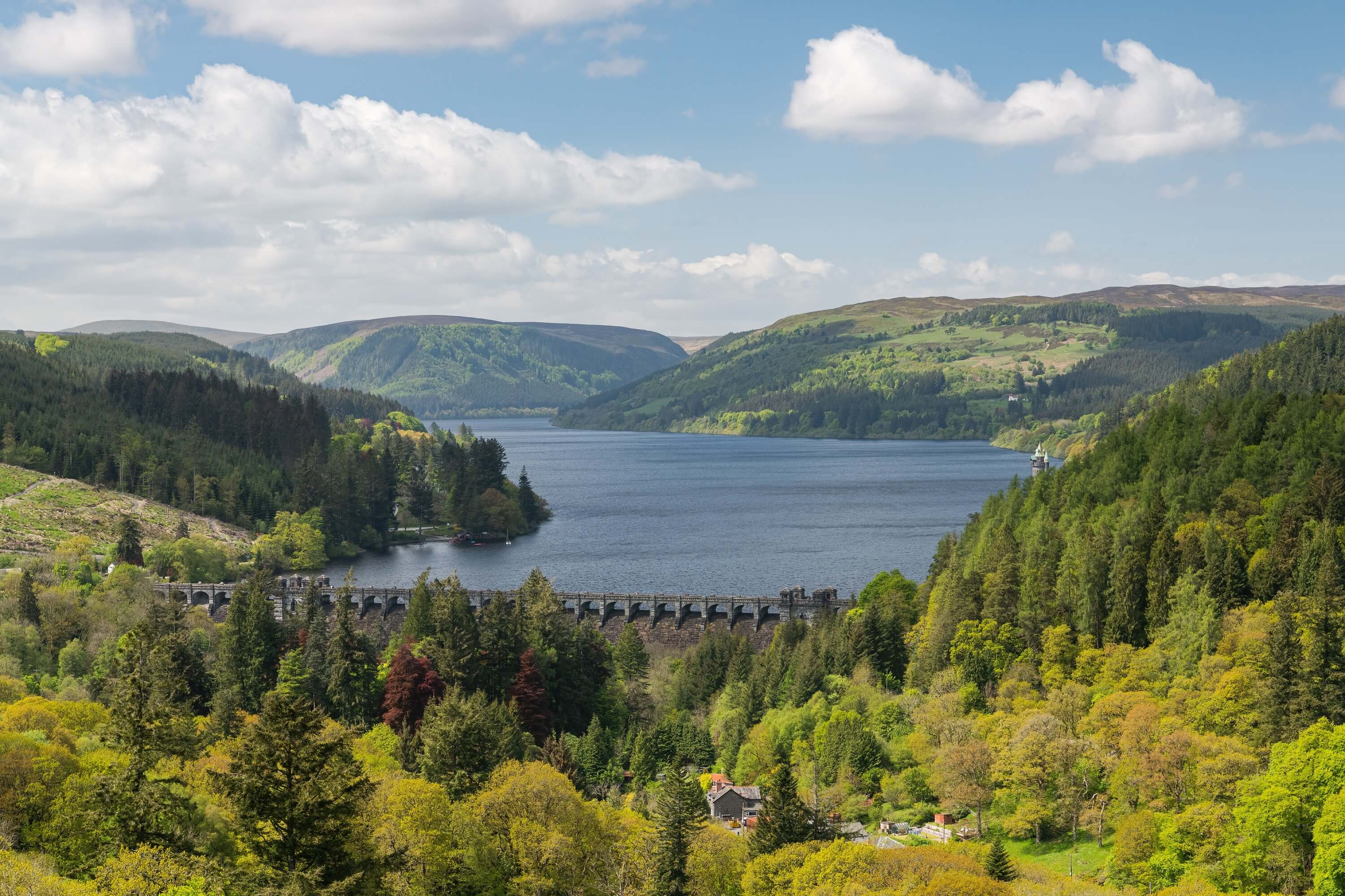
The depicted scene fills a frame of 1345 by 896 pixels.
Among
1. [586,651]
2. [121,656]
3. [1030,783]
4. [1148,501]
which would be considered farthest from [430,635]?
[1148,501]

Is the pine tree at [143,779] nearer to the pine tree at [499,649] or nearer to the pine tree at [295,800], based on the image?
the pine tree at [295,800]

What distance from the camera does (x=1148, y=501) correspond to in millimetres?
98125

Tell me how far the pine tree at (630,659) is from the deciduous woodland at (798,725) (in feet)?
0.91

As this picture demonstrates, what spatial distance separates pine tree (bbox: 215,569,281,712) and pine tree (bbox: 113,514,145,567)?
225 feet

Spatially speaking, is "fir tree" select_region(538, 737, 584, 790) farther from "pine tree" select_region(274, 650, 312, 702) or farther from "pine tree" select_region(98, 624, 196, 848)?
"pine tree" select_region(98, 624, 196, 848)

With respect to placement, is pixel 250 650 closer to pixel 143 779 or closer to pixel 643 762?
pixel 643 762

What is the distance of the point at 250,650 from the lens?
95.9m

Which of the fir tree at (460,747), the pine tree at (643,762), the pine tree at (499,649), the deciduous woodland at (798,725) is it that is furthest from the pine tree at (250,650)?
the pine tree at (643,762)

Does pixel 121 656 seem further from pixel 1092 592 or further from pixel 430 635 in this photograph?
pixel 1092 592

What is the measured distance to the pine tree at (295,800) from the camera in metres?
40.1

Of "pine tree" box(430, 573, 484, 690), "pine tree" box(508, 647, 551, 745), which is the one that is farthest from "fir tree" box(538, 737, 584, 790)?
"pine tree" box(430, 573, 484, 690)

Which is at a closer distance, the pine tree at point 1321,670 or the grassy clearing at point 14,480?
the pine tree at point 1321,670

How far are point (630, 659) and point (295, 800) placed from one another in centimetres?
7754

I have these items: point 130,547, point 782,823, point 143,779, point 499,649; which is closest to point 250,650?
point 499,649
